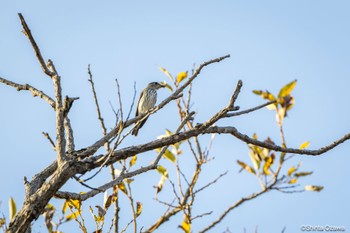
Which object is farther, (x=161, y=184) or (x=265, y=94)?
(x=161, y=184)

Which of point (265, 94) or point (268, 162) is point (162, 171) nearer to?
point (268, 162)

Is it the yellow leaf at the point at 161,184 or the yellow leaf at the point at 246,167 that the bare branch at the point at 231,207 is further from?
the yellow leaf at the point at 161,184

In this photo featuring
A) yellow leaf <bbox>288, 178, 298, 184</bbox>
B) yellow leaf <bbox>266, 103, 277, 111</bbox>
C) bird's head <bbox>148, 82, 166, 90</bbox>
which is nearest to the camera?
yellow leaf <bbox>266, 103, 277, 111</bbox>

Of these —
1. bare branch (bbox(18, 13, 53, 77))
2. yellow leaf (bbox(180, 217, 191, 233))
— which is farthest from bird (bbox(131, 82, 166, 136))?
bare branch (bbox(18, 13, 53, 77))

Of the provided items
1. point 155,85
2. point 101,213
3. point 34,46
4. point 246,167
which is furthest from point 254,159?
point 155,85

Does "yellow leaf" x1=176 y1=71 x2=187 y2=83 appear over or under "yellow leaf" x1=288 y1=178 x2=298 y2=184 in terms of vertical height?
over

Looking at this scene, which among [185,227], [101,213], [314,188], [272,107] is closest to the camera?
[101,213]

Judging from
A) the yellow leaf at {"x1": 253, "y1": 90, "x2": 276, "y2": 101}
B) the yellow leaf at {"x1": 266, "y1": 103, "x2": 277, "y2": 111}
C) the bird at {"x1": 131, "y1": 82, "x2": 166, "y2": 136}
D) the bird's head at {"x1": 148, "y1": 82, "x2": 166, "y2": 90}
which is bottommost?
the yellow leaf at {"x1": 253, "y1": 90, "x2": 276, "y2": 101}

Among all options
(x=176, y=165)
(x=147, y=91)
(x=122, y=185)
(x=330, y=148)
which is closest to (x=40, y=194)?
(x=330, y=148)

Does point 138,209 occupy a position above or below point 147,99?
below

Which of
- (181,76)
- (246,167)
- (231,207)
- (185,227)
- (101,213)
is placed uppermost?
(181,76)

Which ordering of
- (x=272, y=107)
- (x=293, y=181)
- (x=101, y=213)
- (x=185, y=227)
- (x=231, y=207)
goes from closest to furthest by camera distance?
(x=101, y=213), (x=272, y=107), (x=185, y=227), (x=231, y=207), (x=293, y=181)

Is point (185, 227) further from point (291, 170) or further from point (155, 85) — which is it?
point (155, 85)

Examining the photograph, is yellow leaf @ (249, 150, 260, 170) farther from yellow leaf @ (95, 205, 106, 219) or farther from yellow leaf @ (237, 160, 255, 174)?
yellow leaf @ (95, 205, 106, 219)
